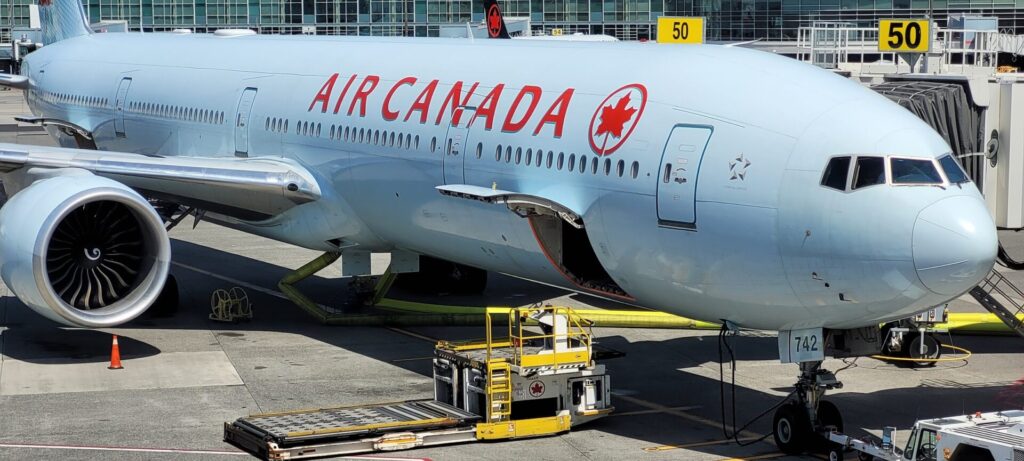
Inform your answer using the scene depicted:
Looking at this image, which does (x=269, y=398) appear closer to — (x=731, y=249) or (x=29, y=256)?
(x=29, y=256)

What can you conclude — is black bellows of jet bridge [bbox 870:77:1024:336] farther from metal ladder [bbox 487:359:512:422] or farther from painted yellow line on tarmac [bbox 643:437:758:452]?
metal ladder [bbox 487:359:512:422]

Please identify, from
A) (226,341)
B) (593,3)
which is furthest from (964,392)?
(593,3)

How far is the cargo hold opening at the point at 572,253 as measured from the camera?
16.4 metres

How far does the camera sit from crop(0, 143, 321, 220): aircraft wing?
2102 centimetres

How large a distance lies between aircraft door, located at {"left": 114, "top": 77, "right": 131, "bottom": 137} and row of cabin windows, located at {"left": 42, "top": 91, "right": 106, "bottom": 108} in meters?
0.68

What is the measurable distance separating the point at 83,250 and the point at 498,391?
7.19 meters

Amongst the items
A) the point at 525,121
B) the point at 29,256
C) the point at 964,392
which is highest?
the point at 525,121

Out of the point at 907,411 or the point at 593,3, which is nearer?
the point at 907,411

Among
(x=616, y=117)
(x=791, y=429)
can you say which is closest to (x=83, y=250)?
(x=616, y=117)

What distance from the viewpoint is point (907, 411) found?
647 inches

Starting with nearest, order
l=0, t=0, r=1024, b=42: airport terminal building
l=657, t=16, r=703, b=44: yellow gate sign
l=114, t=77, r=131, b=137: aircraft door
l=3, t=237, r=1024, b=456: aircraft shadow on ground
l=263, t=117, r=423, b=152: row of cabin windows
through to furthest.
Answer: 1. l=3, t=237, r=1024, b=456: aircraft shadow on ground
2. l=263, t=117, r=423, b=152: row of cabin windows
3. l=114, t=77, r=131, b=137: aircraft door
4. l=657, t=16, r=703, b=44: yellow gate sign
5. l=0, t=0, r=1024, b=42: airport terminal building

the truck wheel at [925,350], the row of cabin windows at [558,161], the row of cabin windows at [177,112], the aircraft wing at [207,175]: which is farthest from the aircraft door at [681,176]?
the row of cabin windows at [177,112]

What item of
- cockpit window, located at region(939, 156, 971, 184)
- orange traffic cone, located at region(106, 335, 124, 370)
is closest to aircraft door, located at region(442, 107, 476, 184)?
orange traffic cone, located at region(106, 335, 124, 370)

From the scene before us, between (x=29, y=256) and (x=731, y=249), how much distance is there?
9213 millimetres
